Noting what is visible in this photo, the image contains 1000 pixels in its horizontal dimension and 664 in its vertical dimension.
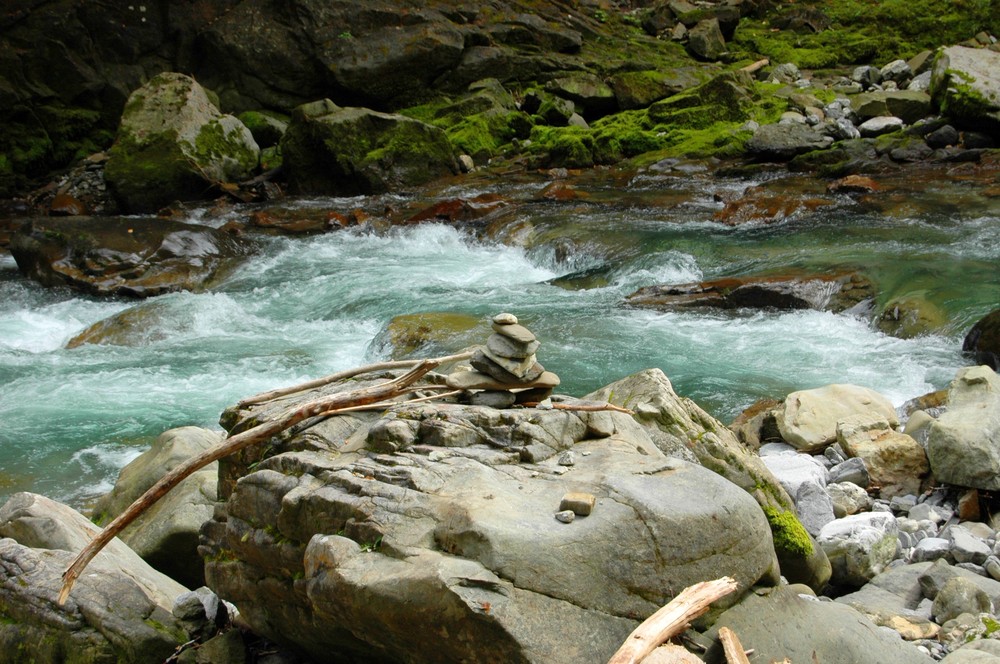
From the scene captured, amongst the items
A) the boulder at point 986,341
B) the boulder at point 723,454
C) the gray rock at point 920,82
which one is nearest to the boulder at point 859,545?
the boulder at point 723,454

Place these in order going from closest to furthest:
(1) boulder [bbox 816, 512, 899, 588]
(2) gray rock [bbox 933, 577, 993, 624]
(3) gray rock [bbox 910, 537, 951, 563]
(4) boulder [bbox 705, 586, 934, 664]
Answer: (4) boulder [bbox 705, 586, 934, 664]
(2) gray rock [bbox 933, 577, 993, 624]
(1) boulder [bbox 816, 512, 899, 588]
(3) gray rock [bbox 910, 537, 951, 563]

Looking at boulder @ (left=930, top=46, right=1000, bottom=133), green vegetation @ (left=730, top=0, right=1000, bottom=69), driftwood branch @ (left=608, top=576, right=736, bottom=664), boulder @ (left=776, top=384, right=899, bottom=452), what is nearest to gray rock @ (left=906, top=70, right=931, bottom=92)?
boulder @ (left=930, top=46, right=1000, bottom=133)

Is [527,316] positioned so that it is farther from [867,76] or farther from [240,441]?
[867,76]

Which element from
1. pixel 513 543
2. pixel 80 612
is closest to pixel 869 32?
pixel 513 543

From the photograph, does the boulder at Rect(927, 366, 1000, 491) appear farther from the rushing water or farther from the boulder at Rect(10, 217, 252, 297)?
the boulder at Rect(10, 217, 252, 297)

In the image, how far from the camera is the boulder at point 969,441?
5559 millimetres

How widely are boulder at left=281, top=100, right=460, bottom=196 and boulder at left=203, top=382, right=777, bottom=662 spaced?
1428cm

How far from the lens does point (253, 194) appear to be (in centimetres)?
1817

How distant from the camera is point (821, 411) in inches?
271

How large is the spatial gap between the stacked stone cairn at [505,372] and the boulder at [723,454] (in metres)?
0.81

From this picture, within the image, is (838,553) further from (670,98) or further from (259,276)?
(670,98)

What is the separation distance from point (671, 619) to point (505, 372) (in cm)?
158

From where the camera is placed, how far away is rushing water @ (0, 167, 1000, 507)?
852 centimetres

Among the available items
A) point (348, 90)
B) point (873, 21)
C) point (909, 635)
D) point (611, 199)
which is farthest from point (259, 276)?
point (873, 21)
